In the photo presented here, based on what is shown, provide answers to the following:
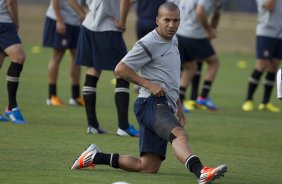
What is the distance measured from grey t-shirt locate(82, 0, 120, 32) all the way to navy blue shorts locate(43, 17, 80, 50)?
9.85 ft

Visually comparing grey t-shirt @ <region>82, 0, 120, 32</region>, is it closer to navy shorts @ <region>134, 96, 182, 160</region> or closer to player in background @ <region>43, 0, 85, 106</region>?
player in background @ <region>43, 0, 85, 106</region>

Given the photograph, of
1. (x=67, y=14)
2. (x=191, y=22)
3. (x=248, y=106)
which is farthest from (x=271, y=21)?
(x=67, y=14)

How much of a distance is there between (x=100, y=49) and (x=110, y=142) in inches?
54.5

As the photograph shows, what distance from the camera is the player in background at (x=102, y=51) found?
36.8 ft

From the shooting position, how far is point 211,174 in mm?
7434

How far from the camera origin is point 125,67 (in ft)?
27.8

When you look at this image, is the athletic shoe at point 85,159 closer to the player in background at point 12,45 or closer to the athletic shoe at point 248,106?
the player in background at point 12,45

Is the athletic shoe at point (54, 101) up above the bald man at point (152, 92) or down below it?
below

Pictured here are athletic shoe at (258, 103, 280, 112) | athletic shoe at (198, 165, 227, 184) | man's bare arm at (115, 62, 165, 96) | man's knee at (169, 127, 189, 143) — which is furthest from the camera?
athletic shoe at (258, 103, 280, 112)

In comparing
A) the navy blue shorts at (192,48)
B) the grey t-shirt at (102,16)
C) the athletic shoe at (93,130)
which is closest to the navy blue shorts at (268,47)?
the navy blue shorts at (192,48)

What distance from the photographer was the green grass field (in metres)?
8.20

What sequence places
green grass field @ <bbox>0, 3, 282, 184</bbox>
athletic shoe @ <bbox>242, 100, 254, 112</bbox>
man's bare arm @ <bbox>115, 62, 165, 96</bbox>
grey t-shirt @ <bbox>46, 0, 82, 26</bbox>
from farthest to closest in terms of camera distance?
athletic shoe @ <bbox>242, 100, 254, 112</bbox> → grey t-shirt @ <bbox>46, 0, 82, 26</bbox> → man's bare arm @ <bbox>115, 62, 165, 96</bbox> → green grass field @ <bbox>0, 3, 282, 184</bbox>

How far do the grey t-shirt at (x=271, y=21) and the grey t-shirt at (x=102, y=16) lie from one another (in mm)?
4746

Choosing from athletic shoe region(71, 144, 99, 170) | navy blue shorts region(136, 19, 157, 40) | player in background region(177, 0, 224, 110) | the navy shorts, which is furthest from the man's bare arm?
player in background region(177, 0, 224, 110)
